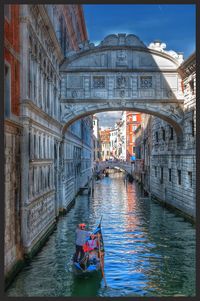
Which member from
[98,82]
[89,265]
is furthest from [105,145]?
[89,265]

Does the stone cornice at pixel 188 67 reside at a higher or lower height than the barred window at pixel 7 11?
higher

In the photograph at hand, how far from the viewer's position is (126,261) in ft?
42.9

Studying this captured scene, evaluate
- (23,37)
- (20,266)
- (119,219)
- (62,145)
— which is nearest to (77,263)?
(20,266)

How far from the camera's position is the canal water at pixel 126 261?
10.4 meters

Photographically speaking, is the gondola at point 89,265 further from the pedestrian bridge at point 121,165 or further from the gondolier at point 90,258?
the pedestrian bridge at point 121,165

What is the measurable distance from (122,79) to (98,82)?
1.22 m

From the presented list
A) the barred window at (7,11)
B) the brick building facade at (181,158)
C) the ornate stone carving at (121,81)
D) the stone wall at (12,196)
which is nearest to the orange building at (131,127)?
the brick building facade at (181,158)

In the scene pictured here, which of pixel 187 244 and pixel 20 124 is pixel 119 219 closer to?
pixel 187 244

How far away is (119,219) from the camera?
843 inches

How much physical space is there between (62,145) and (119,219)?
4.94 metres

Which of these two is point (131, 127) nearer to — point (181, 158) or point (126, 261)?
point (181, 158)

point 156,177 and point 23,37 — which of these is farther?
point 156,177

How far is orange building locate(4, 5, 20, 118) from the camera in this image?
10.3 metres

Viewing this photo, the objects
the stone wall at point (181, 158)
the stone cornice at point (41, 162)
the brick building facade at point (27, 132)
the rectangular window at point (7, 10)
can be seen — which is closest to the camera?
the rectangular window at point (7, 10)
